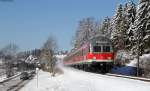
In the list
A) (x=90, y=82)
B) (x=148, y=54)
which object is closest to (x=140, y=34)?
(x=148, y=54)

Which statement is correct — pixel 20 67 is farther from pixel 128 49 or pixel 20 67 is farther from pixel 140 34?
pixel 140 34

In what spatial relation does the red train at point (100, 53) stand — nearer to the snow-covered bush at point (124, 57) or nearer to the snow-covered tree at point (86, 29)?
the snow-covered bush at point (124, 57)

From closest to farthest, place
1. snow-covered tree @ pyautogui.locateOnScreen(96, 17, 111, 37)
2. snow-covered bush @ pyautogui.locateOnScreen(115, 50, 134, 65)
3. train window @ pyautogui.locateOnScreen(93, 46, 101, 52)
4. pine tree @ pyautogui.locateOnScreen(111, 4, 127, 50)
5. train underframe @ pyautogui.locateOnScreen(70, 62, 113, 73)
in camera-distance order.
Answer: train window @ pyautogui.locateOnScreen(93, 46, 101, 52)
train underframe @ pyautogui.locateOnScreen(70, 62, 113, 73)
snow-covered bush @ pyautogui.locateOnScreen(115, 50, 134, 65)
pine tree @ pyautogui.locateOnScreen(111, 4, 127, 50)
snow-covered tree @ pyautogui.locateOnScreen(96, 17, 111, 37)

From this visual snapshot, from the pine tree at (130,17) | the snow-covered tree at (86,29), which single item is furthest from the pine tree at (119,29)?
the snow-covered tree at (86,29)

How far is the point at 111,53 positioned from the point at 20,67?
15307 cm

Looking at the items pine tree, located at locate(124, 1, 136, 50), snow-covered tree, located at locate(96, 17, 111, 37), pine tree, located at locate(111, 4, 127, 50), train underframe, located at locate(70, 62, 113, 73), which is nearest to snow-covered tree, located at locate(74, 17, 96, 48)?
snow-covered tree, located at locate(96, 17, 111, 37)

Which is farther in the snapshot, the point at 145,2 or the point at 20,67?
the point at 20,67

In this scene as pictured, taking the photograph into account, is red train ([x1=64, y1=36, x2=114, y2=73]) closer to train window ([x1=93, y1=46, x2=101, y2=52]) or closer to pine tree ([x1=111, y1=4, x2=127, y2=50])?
train window ([x1=93, y1=46, x2=101, y2=52])

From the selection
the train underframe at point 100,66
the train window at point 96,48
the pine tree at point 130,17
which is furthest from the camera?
the pine tree at point 130,17

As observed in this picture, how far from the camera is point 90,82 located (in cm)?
3081

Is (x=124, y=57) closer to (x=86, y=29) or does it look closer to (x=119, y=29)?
(x=119, y=29)

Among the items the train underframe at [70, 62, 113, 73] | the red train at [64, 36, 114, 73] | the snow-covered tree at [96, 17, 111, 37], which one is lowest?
the train underframe at [70, 62, 113, 73]

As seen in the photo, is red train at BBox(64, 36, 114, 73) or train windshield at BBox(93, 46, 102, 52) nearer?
red train at BBox(64, 36, 114, 73)

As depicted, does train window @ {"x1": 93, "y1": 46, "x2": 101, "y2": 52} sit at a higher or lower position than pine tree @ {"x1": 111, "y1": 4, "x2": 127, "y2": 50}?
lower
